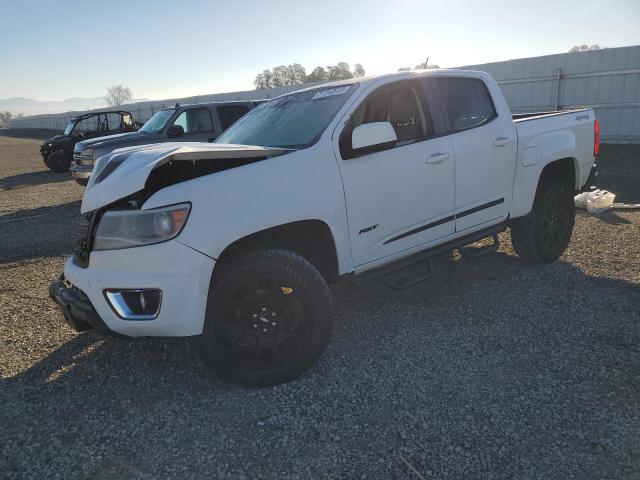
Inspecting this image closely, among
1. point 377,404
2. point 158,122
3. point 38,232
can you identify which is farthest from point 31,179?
point 377,404

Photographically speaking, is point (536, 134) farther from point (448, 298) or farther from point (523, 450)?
point (523, 450)

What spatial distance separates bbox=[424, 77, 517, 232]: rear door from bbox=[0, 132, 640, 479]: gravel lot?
0.83 m

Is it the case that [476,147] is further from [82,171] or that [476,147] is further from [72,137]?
[72,137]

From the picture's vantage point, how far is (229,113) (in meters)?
10.1

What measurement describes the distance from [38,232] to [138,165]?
5.94 metres

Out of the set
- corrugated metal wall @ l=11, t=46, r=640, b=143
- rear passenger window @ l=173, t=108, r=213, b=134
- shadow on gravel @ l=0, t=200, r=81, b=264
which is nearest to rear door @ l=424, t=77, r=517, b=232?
shadow on gravel @ l=0, t=200, r=81, b=264

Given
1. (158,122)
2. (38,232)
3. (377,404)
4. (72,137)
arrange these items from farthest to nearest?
(72,137) → (158,122) → (38,232) → (377,404)

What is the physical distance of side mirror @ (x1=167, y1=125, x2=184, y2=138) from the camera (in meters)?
9.73

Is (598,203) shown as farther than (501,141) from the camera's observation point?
Yes

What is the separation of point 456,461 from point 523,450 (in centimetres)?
36

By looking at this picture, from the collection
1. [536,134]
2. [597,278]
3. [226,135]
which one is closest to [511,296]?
[597,278]

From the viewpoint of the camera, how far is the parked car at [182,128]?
32.1 feet

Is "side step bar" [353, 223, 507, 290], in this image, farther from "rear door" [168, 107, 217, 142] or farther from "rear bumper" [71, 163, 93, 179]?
"rear bumper" [71, 163, 93, 179]

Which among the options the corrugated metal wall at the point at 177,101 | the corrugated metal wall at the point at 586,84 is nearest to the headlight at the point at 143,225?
the corrugated metal wall at the point at 586,84
